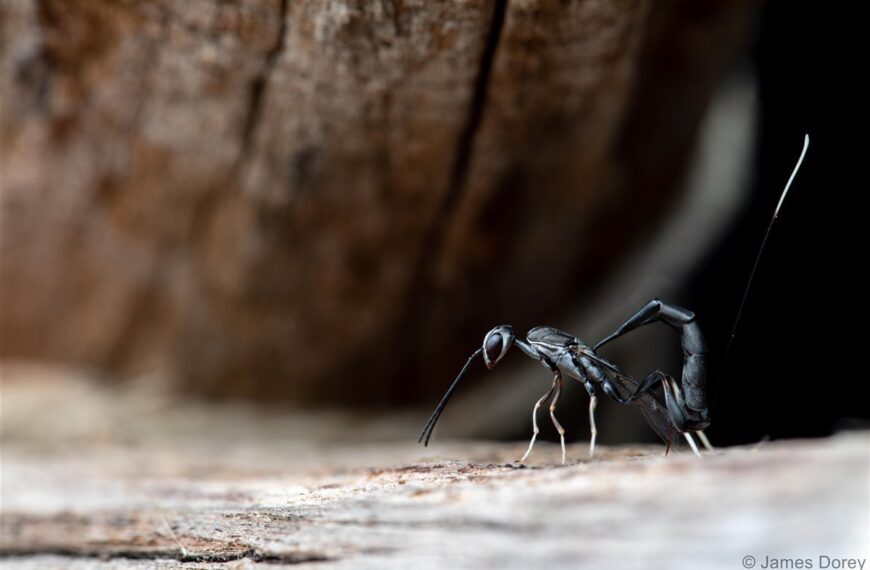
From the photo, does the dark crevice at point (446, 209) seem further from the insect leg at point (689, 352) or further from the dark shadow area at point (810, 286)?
the dark shadow area at point (810, 286)

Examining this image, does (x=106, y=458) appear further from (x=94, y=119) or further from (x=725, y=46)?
(x=725, y=46)

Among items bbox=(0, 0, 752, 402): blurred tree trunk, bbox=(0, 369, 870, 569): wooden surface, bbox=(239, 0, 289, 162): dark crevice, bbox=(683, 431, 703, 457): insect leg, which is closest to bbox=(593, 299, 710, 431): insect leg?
bbox=(683, 431, 703, 457): insect leg

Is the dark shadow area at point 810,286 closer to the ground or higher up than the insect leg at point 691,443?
higher up

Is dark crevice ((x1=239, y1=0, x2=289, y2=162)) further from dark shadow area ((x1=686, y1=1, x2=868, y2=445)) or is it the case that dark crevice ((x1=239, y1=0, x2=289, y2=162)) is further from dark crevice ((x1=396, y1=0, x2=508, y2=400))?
dark shadow area ((x1=686, y1=1, x2=868, y2=445))

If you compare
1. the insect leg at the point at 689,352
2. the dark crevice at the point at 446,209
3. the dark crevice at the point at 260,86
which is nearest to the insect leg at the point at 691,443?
the insect leg at the point at 689,352

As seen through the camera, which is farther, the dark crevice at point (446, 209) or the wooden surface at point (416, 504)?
the dark crevice at point (446, 209)

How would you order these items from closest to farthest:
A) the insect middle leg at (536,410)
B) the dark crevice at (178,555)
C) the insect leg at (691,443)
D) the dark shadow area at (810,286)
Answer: the dark crevice at (178,555) → the insect leg at (691,443) → the insect middle leg at (536,410) → the dark shadow area at (810,286)

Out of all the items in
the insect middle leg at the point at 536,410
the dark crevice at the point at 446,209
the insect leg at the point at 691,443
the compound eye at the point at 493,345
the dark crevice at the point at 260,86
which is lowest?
the insect leg at the point at 691,443

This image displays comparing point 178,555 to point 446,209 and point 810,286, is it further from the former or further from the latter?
point 810,286
